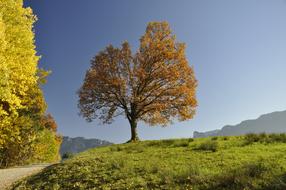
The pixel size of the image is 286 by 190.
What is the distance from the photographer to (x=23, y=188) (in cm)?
1680

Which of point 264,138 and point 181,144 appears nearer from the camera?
point 264,138

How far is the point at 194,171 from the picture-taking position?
12.9 metres

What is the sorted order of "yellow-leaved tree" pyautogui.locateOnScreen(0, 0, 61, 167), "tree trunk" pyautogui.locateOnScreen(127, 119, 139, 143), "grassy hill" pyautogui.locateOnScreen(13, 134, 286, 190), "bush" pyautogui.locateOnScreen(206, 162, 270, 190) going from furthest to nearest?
"tree trunk" pyautogui.locateOnScreen(127, 119, 139, 143)
"yellow-leaved tree" pyautogui.locateOnScreen(0, 0, 61, 167)
"grassy hill" pyautogui.locateOnScreen(13, 134, 286, 190)
"bush" pyautogui.locateOnScreen(206, 162, 270, 190)

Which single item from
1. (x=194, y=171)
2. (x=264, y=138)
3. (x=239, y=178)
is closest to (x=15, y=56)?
(x=194, y=171)

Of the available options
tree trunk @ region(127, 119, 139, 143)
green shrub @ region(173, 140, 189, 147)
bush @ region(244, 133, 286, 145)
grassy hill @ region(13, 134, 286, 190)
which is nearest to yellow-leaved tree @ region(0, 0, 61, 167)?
grassy hill @ region(13, 134, 286, 190)

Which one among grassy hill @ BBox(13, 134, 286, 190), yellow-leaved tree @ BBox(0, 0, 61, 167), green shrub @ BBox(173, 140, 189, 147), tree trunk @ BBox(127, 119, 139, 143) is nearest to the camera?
grassy hill @ BBox(13, 134, 286, 190)

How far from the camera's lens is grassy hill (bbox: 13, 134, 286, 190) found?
1120cm

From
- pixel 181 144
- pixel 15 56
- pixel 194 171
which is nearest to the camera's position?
pixel 194 171

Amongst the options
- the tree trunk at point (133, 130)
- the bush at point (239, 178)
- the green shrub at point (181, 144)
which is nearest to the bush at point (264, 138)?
the green shrub at point (181, 144)

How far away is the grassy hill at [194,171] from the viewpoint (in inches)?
441

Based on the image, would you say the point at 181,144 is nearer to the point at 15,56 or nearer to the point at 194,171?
the point at 194,171

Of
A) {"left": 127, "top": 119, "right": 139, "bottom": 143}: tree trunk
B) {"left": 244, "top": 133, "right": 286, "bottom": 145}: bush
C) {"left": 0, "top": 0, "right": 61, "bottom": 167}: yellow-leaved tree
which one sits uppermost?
{"left": 0, "top": 0, "right": 61, "bottom": 167}: yellow-leaved tree

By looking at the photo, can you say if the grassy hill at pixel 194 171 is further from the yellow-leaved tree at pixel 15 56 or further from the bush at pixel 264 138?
the yellow-leaved tree at pixel 15 56

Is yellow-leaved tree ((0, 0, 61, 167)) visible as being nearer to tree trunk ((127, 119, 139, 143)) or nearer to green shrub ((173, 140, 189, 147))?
green shrub ((173, 140, 189, 147))
